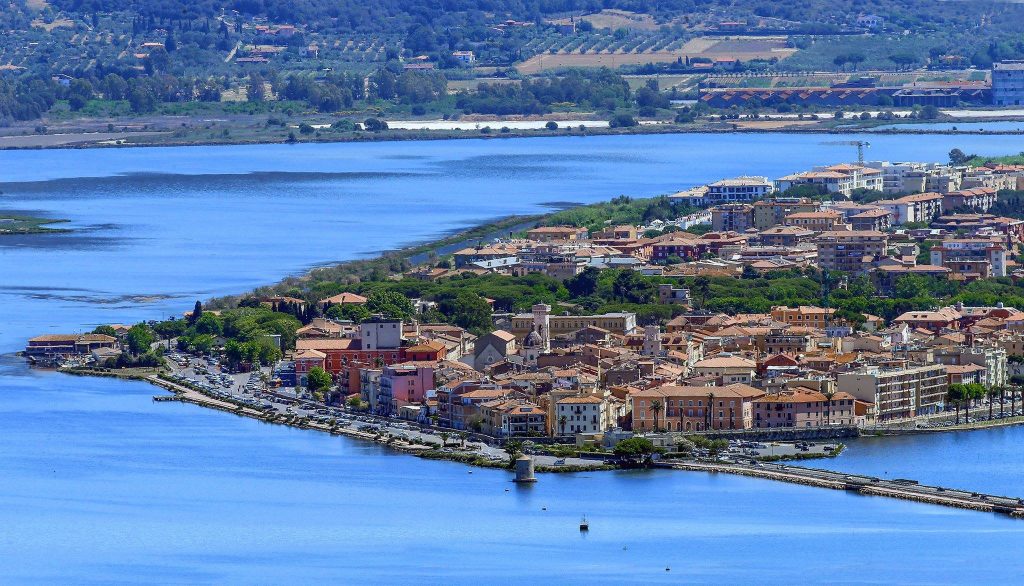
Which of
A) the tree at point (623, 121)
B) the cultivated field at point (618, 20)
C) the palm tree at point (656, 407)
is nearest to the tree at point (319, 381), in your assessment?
the palm tree at point (656, 407)

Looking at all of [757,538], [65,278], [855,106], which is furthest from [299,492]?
[855,106]

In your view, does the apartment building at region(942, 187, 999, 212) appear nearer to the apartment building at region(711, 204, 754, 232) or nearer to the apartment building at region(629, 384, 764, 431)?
the apartment building at region(711, 204, 754, 232)

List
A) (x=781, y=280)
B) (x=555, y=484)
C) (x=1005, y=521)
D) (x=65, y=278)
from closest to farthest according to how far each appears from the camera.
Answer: (x=1005, y=521) < (x=555, y=484) < (x=781, y=280) < (x=65, y=278)

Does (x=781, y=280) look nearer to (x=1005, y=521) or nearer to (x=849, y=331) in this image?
(x=849, y=331)

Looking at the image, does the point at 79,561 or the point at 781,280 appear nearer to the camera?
the point at 79,561

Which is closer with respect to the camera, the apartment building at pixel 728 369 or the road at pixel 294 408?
the road at pixel 294 408

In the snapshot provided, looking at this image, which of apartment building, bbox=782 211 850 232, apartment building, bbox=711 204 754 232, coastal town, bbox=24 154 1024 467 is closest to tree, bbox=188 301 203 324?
coastal town, bbox=24 154 1024 467

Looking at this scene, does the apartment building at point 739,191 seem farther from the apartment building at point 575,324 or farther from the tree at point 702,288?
the apartment building at point 575,324
